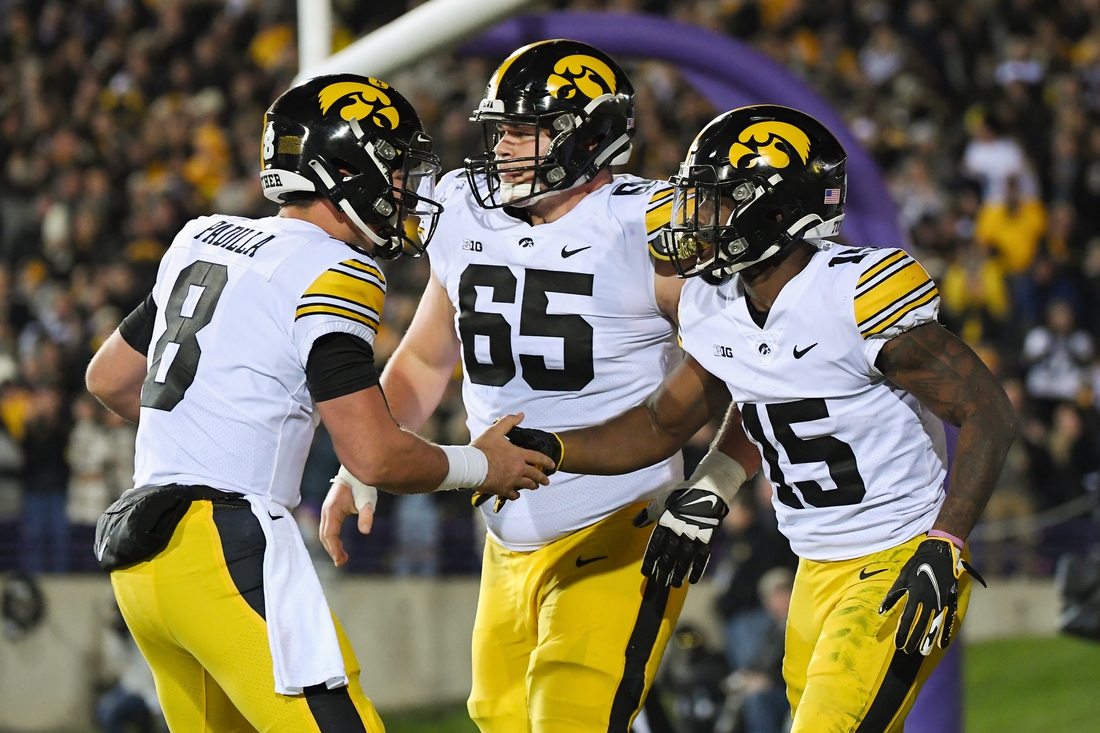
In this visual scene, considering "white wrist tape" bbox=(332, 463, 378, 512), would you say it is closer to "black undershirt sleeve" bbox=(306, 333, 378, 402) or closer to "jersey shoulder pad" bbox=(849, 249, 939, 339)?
"black undershirt sleeve" bbox=(306, 333, 378, 402)

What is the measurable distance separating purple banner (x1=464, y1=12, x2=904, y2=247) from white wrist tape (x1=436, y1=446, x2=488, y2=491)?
6.96 ft

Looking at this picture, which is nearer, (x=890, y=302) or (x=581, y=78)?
(x=890, y=302)

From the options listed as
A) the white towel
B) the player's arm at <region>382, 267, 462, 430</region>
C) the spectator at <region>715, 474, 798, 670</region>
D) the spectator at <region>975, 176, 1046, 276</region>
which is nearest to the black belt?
the white towel

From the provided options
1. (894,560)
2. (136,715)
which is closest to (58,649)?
(136,715)

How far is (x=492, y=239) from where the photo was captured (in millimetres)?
4031

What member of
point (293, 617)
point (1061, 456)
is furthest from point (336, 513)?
point (1061, 456)

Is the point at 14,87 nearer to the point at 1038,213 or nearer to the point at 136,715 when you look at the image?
the point at 136,715

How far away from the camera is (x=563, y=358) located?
3.94 m

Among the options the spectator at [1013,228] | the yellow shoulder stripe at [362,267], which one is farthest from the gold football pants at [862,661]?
the spectator at [1013,228]

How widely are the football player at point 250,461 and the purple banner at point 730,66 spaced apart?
80.1 inches

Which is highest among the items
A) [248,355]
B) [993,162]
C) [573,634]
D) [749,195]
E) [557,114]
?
[557,114]

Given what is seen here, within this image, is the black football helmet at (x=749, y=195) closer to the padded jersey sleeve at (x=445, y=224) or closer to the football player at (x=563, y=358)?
the football player at (x=563, y=358)

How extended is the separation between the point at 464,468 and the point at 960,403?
116 centimetres

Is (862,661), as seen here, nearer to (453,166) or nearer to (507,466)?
(507,466)
